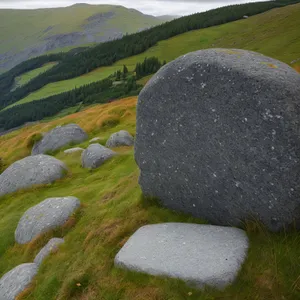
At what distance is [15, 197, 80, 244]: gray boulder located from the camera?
1589 cm

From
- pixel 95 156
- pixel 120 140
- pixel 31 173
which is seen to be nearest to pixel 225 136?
pixel 95 156

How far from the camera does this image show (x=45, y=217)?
16469 millimetres

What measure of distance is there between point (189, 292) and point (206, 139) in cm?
495

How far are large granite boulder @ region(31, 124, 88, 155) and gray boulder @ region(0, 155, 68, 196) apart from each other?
10.2 metres

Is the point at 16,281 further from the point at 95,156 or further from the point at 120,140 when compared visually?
Result: the point at 120,140

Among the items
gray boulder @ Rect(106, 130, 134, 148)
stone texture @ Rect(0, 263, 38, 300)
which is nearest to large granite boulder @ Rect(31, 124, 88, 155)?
gray boulder @ Rect(106, 130, 134, 148)

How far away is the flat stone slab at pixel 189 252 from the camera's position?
8.47 m

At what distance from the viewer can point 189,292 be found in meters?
8.12

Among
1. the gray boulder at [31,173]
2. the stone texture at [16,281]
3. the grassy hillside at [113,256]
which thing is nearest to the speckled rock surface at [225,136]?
the grassy hillside at [113,256]

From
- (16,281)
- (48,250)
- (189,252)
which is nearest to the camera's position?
(189,252)

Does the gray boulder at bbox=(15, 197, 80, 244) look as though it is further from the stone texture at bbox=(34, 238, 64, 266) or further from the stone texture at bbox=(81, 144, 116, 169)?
the stone texture at bbox=(81, 144, 116, 169)

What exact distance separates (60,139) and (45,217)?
2113cm

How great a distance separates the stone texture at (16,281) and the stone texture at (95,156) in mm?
13221

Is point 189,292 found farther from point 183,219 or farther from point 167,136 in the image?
point 167,136
